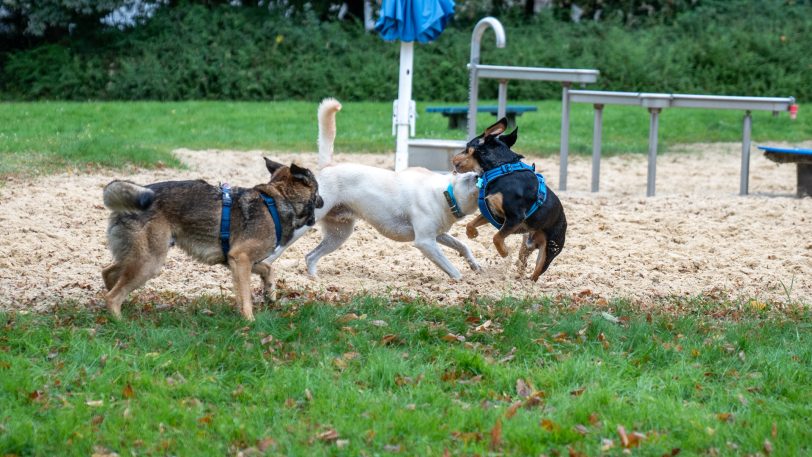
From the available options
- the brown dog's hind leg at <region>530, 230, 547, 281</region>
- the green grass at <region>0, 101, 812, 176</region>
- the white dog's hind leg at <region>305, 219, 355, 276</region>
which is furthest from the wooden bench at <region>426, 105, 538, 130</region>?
the brown dog's hind leg at <region>530, 230, 547, 281</region>

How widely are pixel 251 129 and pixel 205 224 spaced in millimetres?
10922

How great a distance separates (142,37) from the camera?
24641mm

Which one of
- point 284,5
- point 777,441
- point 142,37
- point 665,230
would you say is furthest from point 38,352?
point 284,5

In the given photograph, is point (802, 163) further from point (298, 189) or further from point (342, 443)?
point (342, 443)

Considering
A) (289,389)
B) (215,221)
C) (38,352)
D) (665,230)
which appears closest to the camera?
(289,389)

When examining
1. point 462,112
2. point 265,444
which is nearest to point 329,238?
point 265,444

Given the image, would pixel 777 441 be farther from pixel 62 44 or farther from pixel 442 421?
pixel 62 44

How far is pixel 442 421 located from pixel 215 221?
2.26 meters

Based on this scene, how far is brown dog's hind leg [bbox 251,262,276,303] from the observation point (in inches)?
264

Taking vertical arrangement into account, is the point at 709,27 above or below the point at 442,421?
above

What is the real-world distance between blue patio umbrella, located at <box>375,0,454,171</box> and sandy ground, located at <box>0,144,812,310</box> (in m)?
1.69

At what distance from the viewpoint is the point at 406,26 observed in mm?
11273

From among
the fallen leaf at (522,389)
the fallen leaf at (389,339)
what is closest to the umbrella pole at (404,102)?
the fallen leaf at (389,339)

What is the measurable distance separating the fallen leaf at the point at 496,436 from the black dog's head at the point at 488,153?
3.16 metres
